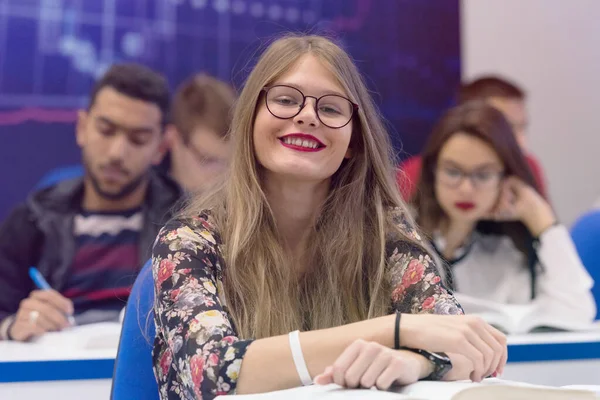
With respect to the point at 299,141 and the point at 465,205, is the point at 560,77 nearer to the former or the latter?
the point at 465,205

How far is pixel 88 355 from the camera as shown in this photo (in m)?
1.45

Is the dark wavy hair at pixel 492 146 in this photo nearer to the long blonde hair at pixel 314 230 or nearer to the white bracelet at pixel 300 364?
the long blonde hair at pixel 314 230

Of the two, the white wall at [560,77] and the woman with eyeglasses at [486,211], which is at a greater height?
the white wall at [560,77]

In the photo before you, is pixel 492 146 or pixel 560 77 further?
pixel 560 77

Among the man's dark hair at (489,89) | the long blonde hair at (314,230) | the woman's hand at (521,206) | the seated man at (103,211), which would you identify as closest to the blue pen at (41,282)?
the seated man at (103,211)

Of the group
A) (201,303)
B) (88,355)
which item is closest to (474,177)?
(88,355)

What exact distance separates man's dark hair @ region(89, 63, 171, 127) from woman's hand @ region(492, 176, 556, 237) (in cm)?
124

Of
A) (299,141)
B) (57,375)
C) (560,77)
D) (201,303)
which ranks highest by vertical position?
(560,77)

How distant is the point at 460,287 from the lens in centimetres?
232

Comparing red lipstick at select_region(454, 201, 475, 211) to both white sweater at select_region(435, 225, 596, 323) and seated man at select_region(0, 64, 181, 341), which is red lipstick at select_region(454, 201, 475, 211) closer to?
white sweater at select_region(435, 225, 596, 323)

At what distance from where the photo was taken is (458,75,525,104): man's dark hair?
3.43 metres

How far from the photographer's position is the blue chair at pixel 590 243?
2.13 metres

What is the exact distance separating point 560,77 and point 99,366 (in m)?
3.24

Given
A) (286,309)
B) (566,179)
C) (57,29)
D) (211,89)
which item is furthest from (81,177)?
(566,179)
